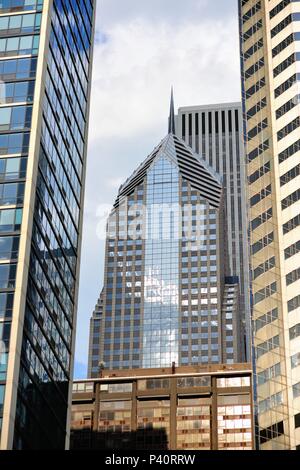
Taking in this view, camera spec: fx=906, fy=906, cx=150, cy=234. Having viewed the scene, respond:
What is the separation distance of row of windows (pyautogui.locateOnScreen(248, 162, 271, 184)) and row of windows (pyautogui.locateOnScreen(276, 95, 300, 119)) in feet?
23.7

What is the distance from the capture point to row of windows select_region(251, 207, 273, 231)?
120625 mm

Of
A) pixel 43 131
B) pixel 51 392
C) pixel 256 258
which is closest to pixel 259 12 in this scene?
pixel 256 258

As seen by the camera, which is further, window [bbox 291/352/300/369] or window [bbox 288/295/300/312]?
window [bbox 288/295/300/312]

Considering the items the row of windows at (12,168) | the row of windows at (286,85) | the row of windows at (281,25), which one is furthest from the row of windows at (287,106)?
the row of windows at (12,168)

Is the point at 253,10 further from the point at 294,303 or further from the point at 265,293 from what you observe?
the point at 294,303

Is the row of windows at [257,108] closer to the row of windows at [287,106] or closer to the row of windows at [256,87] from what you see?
the row of windows at [256,87]

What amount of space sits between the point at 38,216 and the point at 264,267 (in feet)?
123

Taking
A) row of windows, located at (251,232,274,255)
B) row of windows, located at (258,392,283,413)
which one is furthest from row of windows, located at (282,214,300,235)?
row of windows, located at (258,392,283,413)

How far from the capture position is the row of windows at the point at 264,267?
117375 mm

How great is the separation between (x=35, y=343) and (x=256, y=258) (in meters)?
40.4

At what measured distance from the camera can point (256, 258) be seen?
120 meters

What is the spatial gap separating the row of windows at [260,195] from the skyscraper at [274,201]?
0.44 feet

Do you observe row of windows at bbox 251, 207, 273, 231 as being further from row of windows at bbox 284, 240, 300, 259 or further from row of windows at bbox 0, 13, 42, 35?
row of windows at bbox 0, 13, 42, 35
